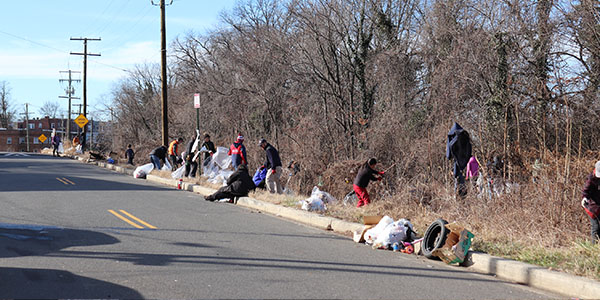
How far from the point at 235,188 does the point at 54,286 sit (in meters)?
8.94

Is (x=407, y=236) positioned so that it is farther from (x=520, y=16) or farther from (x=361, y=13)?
(x=361, y=13)

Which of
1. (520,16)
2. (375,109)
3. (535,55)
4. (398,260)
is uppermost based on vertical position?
(520,16)

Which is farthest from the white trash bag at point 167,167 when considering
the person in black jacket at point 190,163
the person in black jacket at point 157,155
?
the person in black jacket at point 190,163

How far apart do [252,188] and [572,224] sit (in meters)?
8.69

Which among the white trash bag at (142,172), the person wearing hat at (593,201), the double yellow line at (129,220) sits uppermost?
the person wearing hat at (593,201)

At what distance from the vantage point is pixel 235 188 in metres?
14.8

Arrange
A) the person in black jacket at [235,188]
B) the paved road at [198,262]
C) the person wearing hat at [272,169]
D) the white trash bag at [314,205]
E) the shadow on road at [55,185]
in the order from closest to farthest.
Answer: the paved road at [198,262] → the white trash bag at [314,205] → the person in black jacket at [235,188] → the person wearing hat at [272,169] → the shadow on road at [55,185]

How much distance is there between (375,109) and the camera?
19.9 meters

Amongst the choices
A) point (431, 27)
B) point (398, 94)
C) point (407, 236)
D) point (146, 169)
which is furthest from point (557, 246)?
point (146, 169)

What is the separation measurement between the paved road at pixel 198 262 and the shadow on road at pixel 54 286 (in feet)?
0.03

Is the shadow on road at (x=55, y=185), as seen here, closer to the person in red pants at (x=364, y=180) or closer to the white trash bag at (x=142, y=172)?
the white trash bag at (x=142, y=172)

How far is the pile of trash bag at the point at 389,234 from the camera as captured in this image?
8797mm

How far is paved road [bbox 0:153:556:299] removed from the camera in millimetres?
6012

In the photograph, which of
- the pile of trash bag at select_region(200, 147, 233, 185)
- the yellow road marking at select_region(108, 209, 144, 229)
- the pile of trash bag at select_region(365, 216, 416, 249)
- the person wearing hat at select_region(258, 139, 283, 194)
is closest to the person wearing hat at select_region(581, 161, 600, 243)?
the pile of trash bag at select_region(365, 216, 416, 249)
